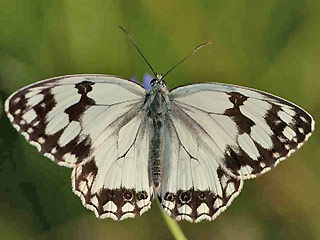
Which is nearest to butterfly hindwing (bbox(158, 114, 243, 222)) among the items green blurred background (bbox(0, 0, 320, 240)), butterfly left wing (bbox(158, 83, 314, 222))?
butterfly left wing (bbox(158, 83, 314, 222))

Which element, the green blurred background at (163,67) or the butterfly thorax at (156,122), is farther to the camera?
the green blurred background at (163,67)

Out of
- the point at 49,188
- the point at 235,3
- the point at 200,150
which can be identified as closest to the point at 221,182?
the point at 200,150

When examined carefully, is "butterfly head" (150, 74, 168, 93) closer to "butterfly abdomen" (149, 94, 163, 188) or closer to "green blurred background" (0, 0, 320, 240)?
"butterfly abdomen" (149, 94, 163, 188)

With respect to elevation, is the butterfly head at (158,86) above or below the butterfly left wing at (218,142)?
above

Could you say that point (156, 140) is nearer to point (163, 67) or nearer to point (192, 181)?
point (192, 181)

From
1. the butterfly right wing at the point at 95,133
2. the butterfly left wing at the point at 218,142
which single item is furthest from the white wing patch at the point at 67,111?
the butterfly left wing at the point at 218,142

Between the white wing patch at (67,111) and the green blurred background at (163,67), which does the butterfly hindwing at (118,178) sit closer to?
the white wing patch at (67,111)
